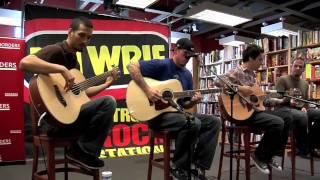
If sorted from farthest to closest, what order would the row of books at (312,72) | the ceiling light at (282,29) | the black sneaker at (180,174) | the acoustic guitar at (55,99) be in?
1. the ceiling light at (282,29)
2. the row of books at (312,72)
3. the black sneaker at (180,174)
4. the acoustic guitar at (55,99)

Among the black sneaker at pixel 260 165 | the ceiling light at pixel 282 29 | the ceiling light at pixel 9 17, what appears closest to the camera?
the black sneaker at pixel 260 165

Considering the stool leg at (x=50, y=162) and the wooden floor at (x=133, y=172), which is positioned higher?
the stool leg at (x=50, y=162)

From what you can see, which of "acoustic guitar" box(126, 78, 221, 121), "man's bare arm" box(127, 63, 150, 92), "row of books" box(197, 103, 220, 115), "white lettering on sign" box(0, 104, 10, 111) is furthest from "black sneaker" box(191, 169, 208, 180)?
"row of books" box(197, 103, 220, 115)

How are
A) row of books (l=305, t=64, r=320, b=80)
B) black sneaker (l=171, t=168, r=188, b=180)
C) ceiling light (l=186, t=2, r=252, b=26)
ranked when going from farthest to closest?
ceiling light (l=186, t=2, r=252, b=26) < row of books (l=305, t=64, r=320, b=80) < black sneaker (l=171, t=168, r=188, b=180)

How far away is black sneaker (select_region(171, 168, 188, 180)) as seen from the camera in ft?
8.02

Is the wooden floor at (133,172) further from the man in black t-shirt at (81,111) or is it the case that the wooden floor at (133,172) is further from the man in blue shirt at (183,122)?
the man in black t-shirt at (81,111)

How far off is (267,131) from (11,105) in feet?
10.7

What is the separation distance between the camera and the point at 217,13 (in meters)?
6.11

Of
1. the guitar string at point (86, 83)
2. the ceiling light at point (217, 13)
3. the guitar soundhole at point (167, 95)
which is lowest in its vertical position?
the guitar soundhole at point (167, 95)

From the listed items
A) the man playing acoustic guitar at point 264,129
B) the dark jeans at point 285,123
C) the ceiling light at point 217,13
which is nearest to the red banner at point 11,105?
the man playing acoustic guitar at point 264,129

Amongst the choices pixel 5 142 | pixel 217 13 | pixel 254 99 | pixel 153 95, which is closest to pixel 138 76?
pixel 153 95

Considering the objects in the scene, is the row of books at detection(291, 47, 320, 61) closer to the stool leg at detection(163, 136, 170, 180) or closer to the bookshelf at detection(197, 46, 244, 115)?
the bookshelf at detection(197, 46, 244, 115)

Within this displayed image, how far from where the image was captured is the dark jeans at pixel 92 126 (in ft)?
6.93

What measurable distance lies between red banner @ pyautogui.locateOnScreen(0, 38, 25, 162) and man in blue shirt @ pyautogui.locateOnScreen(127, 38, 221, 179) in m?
2.40
